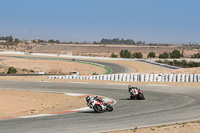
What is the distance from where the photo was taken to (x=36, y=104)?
66.1 feet

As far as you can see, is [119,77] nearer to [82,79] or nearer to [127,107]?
Answer: [82,79]

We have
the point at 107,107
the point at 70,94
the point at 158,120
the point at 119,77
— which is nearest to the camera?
the point at 158,120

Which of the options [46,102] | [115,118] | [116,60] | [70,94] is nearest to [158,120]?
[115,118]

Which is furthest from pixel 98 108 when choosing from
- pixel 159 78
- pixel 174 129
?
pixel 159 78

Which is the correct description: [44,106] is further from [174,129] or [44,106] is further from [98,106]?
[174,129]

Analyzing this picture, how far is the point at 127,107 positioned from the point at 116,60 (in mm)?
63432

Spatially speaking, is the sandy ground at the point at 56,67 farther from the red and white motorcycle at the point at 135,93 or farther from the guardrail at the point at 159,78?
the red and white motorcycle at the point at 135,93

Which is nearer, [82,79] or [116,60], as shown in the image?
[82,79]

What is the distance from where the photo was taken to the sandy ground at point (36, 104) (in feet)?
55.1

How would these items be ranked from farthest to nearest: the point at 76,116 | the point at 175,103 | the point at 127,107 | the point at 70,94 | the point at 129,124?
1. the point at 70,94
2. the point at 175,103
3. the point at 127,107
4. the point at 76,116
5. the point at 129,124

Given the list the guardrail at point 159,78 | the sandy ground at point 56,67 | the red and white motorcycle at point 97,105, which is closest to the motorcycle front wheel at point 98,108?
the red and white motorcycle at point 97,105

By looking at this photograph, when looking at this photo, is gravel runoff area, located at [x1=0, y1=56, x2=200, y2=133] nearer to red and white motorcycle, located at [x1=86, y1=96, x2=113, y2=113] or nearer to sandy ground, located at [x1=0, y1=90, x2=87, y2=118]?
sandy ground, located at [x1=0, y1=90, x2=87, y2=118]

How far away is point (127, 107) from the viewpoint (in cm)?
1709

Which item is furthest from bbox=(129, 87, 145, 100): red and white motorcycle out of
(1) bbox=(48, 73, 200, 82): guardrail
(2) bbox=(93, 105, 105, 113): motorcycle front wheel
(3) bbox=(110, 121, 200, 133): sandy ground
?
(1) bbox=(48, 73, 200, 82): guardrail
